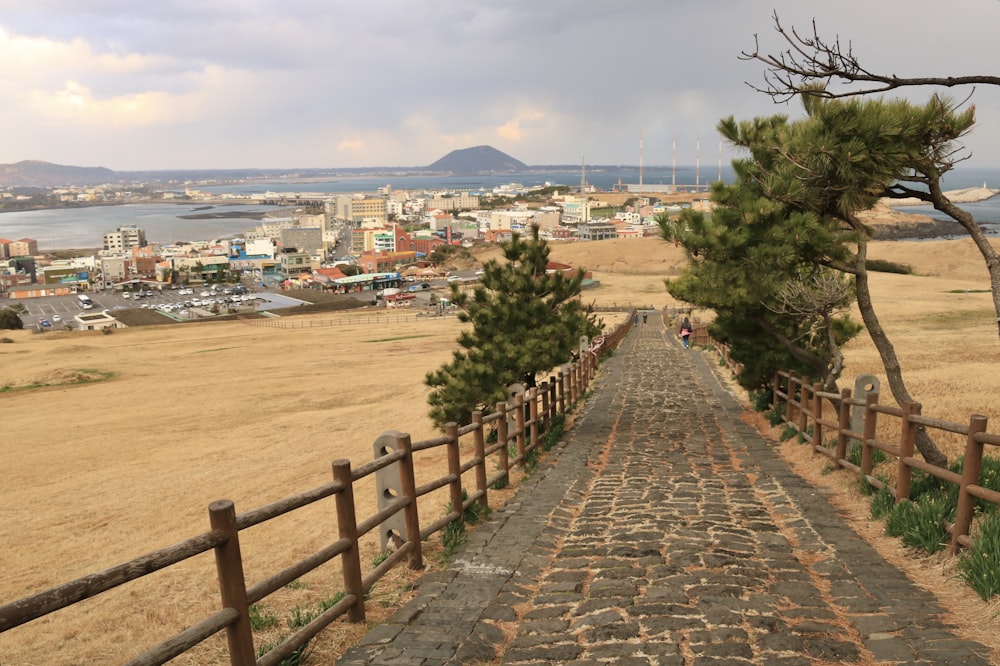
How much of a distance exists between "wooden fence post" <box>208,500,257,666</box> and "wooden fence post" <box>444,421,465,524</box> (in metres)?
3.09

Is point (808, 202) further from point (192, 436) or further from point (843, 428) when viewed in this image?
point (192, 436)

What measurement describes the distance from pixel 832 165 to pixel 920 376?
10.1 metres

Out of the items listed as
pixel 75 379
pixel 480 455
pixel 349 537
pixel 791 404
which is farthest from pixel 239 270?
pixel 349 537

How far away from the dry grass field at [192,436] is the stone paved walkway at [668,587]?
496 millimetres

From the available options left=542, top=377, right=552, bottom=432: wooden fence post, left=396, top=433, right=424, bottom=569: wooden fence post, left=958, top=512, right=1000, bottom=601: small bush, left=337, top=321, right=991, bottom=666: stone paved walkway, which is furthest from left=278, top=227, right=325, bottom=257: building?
left=958, top=512, right=1000, bottom=601: small bush

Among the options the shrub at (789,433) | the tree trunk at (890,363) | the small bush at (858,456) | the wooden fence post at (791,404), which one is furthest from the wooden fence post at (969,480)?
the wooden fence post at (791,404)

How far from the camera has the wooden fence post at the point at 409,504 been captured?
19.0ft

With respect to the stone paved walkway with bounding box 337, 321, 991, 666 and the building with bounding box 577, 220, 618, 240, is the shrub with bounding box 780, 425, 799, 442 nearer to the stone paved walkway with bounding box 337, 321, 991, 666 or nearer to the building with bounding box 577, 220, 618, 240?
the stone paved walkway with bounding box 337, 321, 991, 666

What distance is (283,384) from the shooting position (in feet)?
88.0

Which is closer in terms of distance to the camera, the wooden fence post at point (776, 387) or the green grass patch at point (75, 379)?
the wooden fence post at point (776, 387)

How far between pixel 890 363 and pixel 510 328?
6632mm

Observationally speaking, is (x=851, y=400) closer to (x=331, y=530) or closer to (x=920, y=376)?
(x=331, y=530)

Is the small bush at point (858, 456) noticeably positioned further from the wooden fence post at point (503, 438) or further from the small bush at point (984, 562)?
the wooden fence post at point (503, 438)

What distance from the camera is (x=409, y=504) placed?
19.3 ft
